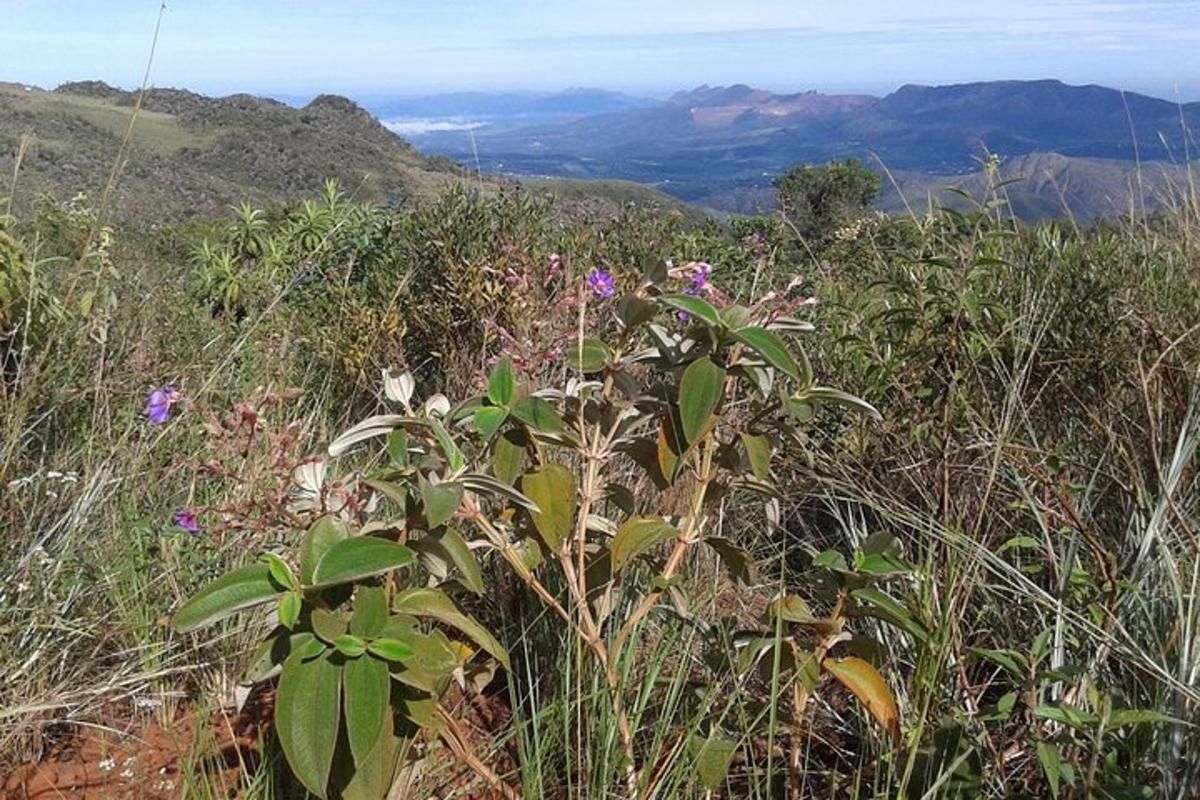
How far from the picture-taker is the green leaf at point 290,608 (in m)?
0.98

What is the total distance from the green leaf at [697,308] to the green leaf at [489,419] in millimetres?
256

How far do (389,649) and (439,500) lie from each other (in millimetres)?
166

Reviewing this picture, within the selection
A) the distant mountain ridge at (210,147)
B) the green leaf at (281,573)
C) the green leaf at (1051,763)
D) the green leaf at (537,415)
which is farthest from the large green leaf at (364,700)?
the distant mountain ridge at (210,147)

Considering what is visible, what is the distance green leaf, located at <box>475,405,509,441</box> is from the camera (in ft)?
3.74

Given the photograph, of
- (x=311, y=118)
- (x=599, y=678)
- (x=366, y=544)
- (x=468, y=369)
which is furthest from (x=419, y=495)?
(x=311, y=118)

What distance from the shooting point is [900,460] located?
2107mm

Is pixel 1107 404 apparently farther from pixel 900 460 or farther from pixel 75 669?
pixel 75 669

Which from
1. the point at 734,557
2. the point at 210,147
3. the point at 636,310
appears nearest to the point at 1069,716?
the point at 734,557

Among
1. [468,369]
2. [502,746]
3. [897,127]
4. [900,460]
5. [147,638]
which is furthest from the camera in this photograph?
[897,127]

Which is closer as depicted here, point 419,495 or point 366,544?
point 366,544

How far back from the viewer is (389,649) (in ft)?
3.23

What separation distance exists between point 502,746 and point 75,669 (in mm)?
730

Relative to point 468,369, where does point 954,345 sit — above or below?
above

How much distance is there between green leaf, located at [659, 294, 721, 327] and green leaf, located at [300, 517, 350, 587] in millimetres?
489
